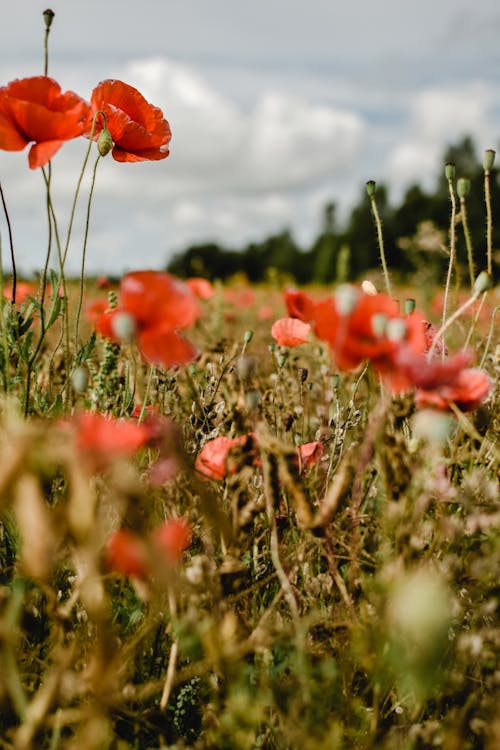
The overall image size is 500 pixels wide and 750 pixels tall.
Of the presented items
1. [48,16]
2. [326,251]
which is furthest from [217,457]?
[326,251]

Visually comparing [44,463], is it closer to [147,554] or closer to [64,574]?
[147,554]

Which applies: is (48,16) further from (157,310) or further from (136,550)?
(136,550)

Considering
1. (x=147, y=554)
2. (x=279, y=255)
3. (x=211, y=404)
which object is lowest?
(x=279, y=255)

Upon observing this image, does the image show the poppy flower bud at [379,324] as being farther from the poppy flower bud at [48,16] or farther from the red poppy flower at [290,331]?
the poppy flower bud at [48,16]

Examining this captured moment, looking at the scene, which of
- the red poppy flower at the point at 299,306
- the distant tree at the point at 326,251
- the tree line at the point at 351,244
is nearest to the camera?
the red poppy flower at the point at 299,306

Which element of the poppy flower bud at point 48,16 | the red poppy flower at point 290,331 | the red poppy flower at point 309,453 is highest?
the poppy flower bud at point 48,16

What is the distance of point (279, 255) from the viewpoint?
43500 mm

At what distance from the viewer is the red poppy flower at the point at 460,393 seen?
3.06ft

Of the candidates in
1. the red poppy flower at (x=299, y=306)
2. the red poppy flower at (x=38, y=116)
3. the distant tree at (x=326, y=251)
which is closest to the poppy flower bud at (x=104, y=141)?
the red poppy flower at (x=38, y=116)

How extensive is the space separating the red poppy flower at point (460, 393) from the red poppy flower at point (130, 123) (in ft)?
2.58

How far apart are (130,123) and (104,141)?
91 mm

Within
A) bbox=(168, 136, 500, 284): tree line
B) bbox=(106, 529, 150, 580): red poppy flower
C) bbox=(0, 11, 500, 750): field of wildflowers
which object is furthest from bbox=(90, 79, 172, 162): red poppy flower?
bbox=(168, 136, 500, 284): tree line

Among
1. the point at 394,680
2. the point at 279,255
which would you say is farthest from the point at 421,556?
the point at 279,255

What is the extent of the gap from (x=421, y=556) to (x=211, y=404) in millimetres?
698
